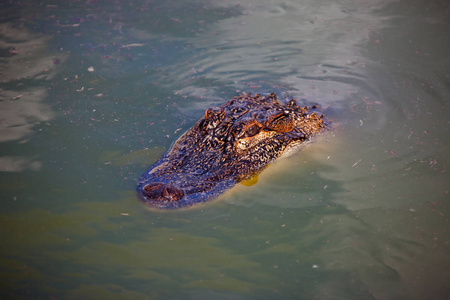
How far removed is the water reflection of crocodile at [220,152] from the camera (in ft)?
14.5

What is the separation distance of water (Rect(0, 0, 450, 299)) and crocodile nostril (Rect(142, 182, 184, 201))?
195 millimetres

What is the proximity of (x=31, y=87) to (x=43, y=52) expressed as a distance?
1.27m

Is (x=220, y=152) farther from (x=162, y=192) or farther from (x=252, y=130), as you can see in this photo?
(x=162, y=192)

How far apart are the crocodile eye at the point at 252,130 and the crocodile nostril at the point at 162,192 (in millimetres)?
1278

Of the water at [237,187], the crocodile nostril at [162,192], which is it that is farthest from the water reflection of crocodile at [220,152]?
the water at [237,187]

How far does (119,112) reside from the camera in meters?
6.17

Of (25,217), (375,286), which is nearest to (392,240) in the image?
(375,286)

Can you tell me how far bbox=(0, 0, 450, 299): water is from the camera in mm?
3791

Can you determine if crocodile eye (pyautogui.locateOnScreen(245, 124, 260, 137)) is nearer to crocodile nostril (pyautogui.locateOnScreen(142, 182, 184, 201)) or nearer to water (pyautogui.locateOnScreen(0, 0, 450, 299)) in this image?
water (pyautogui.locateOnScreen(0, 0, 450, 299))

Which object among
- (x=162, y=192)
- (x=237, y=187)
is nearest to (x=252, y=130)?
(x=237, y=187)

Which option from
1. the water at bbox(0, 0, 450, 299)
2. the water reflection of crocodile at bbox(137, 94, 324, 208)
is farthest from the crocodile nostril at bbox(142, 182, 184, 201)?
the water at bbox(0, 0, 450, 299)

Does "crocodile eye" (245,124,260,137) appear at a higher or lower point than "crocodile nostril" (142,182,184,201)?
higher

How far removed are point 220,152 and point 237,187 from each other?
536mm

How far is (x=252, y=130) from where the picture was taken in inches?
199
